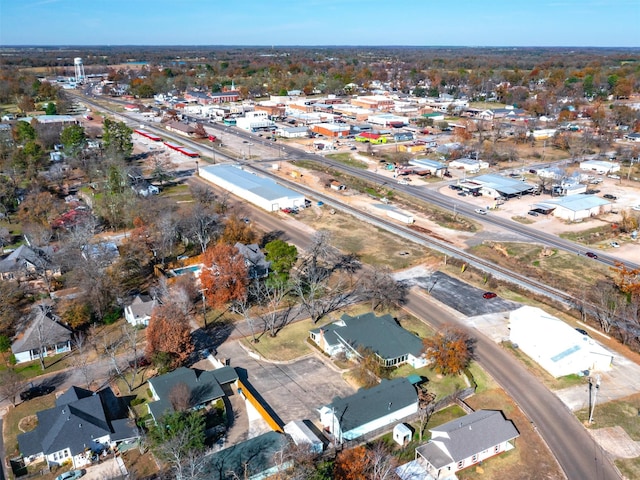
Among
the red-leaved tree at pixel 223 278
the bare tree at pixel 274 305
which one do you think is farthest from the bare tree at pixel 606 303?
the red-leaved tree at pixel 223 278

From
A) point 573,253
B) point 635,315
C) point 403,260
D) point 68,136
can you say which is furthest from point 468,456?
point 68,136

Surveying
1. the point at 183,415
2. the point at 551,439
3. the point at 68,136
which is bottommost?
the point at 551,439

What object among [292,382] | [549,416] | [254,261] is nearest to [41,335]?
[292,382]

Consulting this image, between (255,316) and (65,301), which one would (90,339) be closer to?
(65,301)

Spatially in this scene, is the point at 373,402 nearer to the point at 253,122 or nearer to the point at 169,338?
the point at 169,338

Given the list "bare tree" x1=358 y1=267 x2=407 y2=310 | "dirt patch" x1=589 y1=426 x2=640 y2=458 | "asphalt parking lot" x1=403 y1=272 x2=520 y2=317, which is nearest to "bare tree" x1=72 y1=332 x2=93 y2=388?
"bare tree" x1=358 y1=267 x2=407 y2=310

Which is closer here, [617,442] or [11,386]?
[617,442]

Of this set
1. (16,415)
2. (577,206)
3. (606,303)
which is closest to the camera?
(16,415)
